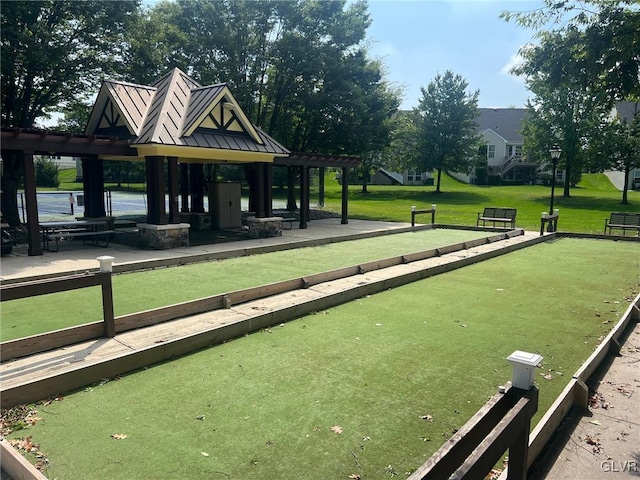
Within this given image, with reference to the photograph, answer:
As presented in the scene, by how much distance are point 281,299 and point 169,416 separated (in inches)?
142

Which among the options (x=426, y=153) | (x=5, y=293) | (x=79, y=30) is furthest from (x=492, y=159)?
(x=5, y=293)

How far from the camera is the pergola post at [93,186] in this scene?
49.7 ft

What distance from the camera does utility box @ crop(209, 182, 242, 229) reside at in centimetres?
1780

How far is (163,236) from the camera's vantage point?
12.8 meters

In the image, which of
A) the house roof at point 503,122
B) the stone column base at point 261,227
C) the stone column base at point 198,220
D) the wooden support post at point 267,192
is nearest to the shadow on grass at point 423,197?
the house roof at point 503,122

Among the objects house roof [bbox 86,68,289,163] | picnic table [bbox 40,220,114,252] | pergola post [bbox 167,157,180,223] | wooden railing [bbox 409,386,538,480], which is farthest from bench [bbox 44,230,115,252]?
wooden railing [bbox 409,386,538,480]

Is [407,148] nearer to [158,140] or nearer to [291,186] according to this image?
[291,186]

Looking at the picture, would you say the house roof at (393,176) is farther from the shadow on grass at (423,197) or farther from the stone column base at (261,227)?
the stone column base at (261,227)

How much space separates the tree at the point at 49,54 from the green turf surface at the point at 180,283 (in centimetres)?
891

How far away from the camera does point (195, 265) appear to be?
1081 cm

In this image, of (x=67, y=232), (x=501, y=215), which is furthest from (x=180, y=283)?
(x=501, y=215)

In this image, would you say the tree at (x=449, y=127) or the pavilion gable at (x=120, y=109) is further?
the tree at (x=449, y=127)

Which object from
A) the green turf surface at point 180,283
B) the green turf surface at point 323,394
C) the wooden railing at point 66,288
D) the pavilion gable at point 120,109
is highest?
the pavilion gable at point 120,109

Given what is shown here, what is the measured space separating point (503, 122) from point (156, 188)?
54179 millimetres
